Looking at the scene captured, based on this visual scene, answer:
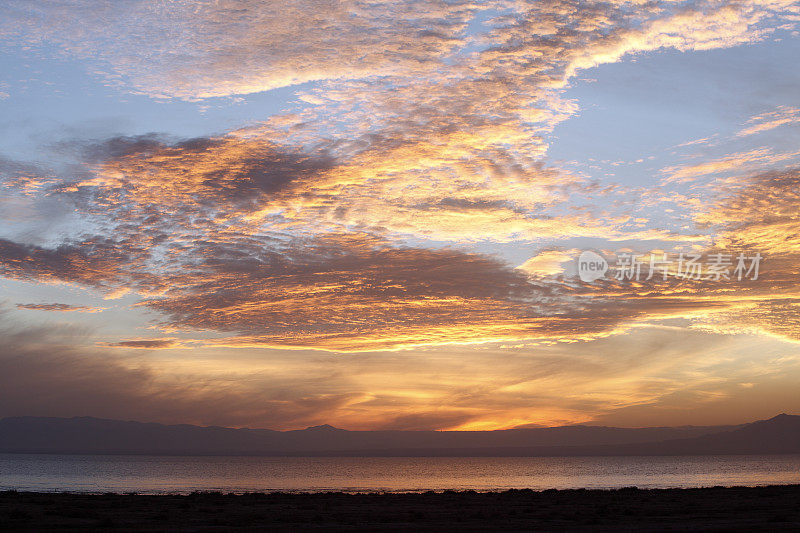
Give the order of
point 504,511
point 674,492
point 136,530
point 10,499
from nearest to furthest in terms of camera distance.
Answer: point 136,530, point 504,511, point 10,499, point 674,492

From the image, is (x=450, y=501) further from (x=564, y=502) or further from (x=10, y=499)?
(x=10, y=499)

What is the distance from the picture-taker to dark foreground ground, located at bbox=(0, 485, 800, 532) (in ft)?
89.6

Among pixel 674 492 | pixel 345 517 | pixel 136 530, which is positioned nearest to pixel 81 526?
pixel 136 530

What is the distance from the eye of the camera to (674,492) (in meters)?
49.3

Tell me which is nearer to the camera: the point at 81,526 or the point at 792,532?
the point at 792,532

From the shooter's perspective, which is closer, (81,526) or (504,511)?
(81,526)

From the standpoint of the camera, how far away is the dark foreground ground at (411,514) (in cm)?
2730

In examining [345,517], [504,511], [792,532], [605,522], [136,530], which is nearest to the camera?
[792,532]

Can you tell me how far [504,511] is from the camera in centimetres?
3472

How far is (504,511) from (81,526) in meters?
20.8

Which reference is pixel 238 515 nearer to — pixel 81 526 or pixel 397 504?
pixel 81 526

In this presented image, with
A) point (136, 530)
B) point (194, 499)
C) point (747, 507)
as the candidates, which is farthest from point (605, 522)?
point (194, 499)

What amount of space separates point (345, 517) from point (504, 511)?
9.01 m

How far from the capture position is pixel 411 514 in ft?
107
